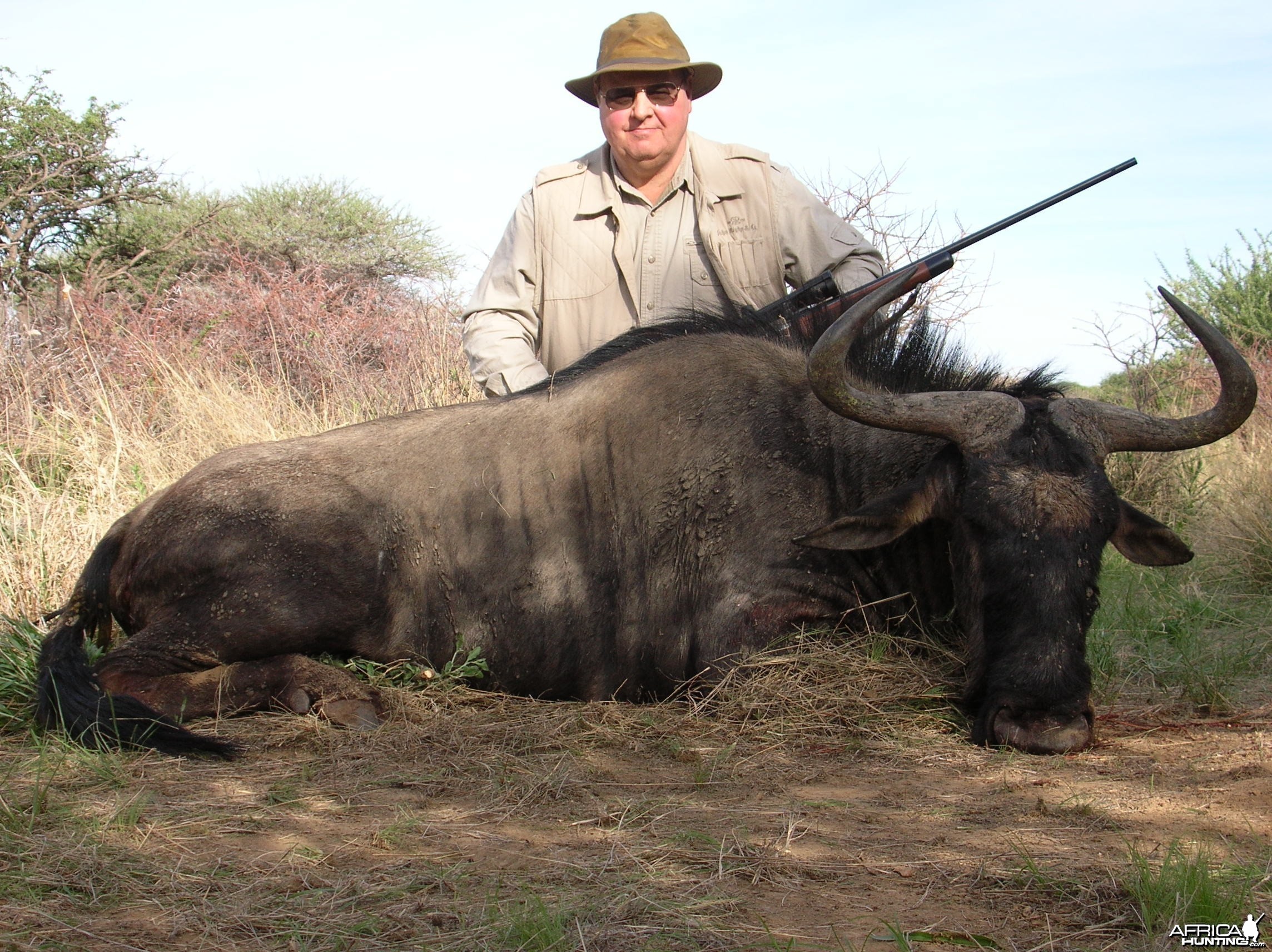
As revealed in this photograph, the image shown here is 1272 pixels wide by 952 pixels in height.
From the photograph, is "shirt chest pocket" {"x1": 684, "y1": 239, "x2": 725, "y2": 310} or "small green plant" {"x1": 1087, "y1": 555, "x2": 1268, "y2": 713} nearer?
"small green plant" {"x1": 1087, "y1": 555, "x2": 1268, "y2": 713}

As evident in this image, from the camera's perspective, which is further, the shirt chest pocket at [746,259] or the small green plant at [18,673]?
the shirt chest pocket at [746,259]

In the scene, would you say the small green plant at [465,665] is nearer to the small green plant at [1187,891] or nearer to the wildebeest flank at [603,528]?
the wildebeest flank at [603,528]

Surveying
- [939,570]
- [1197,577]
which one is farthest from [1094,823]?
[1197,577]

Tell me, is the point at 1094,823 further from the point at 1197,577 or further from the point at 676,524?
the point at 1197,577

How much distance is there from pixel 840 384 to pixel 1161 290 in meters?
1.07

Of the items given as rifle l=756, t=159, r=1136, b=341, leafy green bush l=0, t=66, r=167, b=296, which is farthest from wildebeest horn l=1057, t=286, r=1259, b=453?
leafy green bush l=0, t=66, r=167, b=296

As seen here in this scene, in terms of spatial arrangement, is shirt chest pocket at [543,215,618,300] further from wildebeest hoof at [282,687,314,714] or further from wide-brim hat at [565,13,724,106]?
wildebeest hoof at [282,687,314,714]

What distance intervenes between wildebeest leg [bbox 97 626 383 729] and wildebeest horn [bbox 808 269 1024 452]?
1.91 meters

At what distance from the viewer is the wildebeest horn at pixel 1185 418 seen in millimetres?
3646

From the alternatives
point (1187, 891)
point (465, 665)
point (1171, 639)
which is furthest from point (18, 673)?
point (1171, 639)

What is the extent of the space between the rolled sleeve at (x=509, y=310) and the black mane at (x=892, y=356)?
105cm

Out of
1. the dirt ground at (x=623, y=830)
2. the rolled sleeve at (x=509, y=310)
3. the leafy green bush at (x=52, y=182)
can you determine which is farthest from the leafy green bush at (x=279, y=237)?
the dirt ground at (x=623, y=830)

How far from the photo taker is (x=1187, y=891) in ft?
7.16

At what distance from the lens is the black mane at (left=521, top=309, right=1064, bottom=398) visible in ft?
14.2
